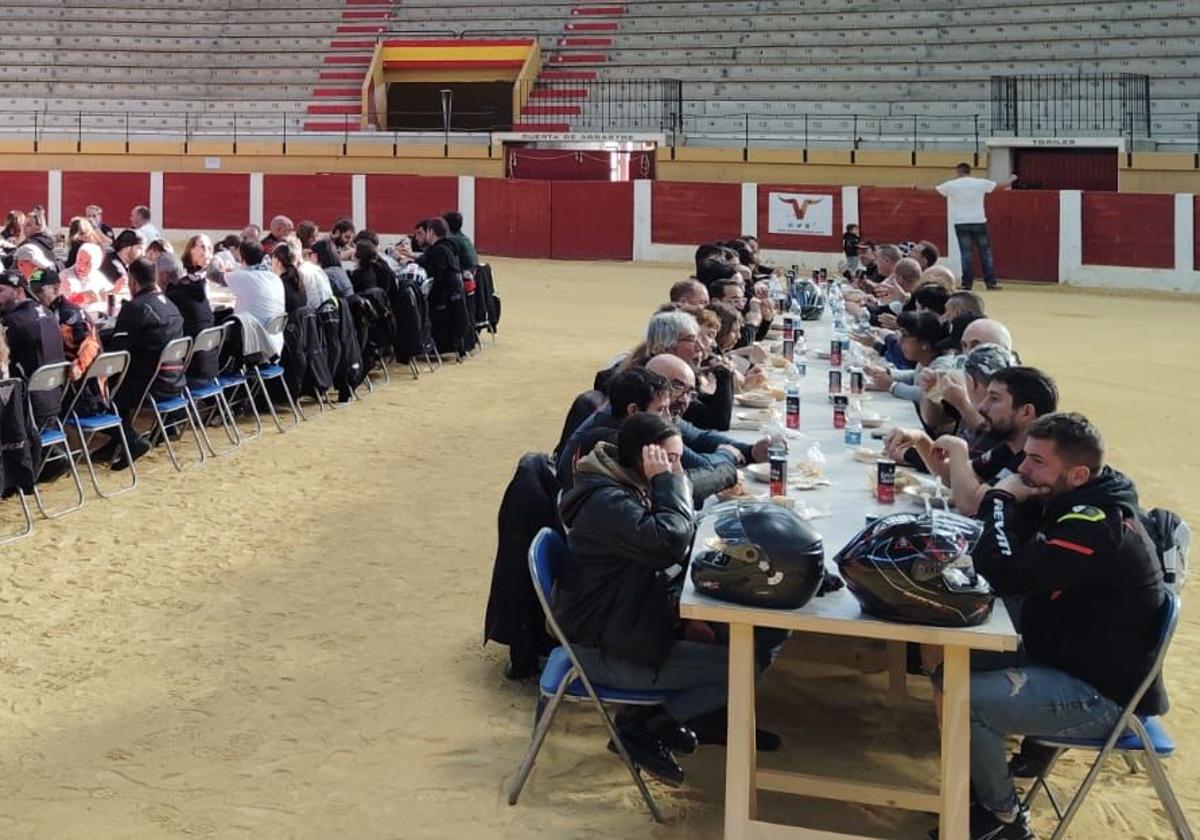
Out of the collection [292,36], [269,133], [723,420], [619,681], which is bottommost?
[619,681]

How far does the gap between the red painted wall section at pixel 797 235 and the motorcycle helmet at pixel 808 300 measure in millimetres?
10190

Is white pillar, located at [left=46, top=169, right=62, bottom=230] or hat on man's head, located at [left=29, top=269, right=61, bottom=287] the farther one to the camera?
white pillar, located at [left=46, top=169, right=62, bottom=230]

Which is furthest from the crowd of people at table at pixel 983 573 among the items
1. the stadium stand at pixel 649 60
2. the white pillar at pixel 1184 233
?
the stadium stand at pixel 649 60

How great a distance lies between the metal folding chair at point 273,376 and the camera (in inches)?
345

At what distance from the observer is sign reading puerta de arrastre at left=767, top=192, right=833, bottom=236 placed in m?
21.0

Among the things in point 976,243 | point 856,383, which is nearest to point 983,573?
point 856,383

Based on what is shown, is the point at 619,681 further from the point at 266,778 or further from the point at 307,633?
the point at 307,633

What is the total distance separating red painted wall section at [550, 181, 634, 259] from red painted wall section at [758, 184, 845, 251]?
2198 mm

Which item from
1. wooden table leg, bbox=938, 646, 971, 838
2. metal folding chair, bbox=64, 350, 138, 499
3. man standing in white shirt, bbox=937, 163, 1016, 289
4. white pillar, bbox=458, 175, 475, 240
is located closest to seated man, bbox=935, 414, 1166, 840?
wooden table leg, bbox=938, 646, 971, 838

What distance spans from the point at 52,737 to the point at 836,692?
8.86 ft

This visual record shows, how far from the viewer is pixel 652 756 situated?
3748 millimetres

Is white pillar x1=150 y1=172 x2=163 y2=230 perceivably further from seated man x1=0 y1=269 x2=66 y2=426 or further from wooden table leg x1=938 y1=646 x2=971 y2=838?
wooden table leg x1=938 y1=646 x2=971 y2=838

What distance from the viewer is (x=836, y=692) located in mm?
4715

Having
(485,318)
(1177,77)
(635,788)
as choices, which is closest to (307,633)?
(635,788)
